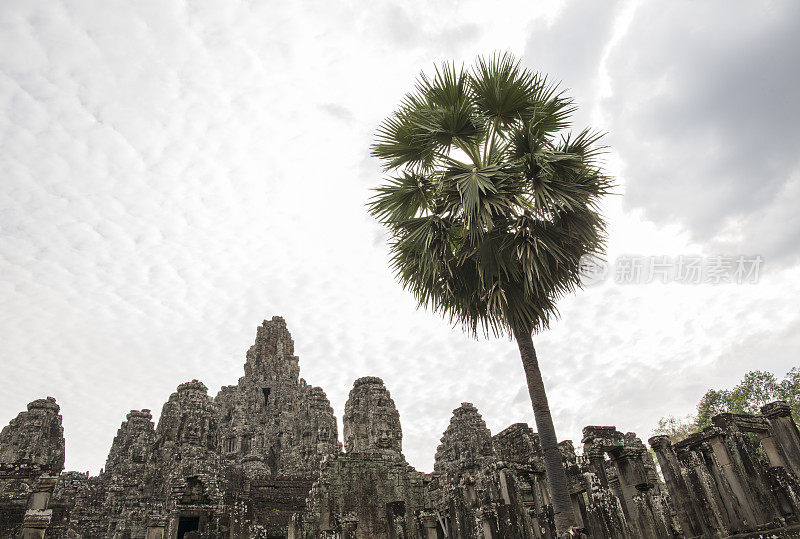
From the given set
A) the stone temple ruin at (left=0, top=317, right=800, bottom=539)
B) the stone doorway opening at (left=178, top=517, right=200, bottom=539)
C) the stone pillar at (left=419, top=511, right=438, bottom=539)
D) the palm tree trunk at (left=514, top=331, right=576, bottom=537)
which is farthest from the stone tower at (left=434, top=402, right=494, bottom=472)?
the palm tree trunk at (left=514, top=331, right=576, bottom=537)

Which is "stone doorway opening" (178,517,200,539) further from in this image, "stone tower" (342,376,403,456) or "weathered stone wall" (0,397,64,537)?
"stone tower" (342,376,403,456)

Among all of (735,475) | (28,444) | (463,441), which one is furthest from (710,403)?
(28,444)

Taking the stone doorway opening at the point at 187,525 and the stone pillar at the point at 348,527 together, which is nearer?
the stone pillar at the point at 348,527

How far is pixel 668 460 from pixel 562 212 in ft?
17.5

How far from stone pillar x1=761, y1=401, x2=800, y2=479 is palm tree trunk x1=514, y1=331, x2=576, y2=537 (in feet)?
15.2

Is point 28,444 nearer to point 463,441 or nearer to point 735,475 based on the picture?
point 463,441

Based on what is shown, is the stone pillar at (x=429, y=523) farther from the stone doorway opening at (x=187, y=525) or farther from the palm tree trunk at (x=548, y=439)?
the palm tree trunk at (x=548, y=439)

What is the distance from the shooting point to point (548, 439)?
805 cm

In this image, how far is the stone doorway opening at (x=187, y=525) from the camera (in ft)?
48.3

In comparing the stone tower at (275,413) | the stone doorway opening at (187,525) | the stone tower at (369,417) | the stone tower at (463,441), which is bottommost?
the stone doorway opening at (187,525)

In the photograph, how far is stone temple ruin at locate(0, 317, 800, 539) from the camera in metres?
9.12

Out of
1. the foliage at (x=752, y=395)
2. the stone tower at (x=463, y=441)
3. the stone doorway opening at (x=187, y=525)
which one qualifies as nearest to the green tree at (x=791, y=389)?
the foliage at (x=752, y=395)

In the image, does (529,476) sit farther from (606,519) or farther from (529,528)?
(606,519)

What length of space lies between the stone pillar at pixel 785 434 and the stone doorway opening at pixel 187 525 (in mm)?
14987
